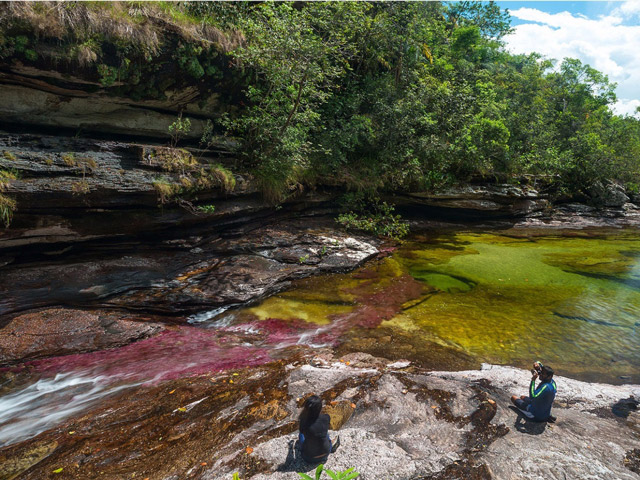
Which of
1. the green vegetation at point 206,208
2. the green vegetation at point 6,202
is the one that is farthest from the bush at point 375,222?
the green vegetation at point 6,202

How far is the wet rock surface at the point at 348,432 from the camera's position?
386cm

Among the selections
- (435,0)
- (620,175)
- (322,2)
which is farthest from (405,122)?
(620,175)

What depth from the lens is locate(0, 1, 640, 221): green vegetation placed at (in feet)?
29.3

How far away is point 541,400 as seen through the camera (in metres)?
4.66

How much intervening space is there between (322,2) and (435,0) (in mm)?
21784

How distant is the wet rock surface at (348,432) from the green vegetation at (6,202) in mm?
5309

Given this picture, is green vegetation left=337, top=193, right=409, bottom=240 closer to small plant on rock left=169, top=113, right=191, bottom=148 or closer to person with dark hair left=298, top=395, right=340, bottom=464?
small plant on rock left=169, top=113, right=191, bottom=148

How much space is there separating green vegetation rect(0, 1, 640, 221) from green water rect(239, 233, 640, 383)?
443cm

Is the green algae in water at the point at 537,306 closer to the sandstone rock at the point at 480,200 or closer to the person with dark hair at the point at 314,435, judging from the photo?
the sandstone rock at the point at 480,200

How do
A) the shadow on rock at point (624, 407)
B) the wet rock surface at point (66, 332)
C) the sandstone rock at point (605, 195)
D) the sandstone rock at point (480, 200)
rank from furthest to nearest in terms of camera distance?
1. the sandstone rock at point (605, 195)
2. the sandstone rock at point (480, 200)
3. the wet rock surface at point (66, 332)
4. the shadow on rock at point (624, 407)

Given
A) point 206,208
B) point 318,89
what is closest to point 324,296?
point 206,208

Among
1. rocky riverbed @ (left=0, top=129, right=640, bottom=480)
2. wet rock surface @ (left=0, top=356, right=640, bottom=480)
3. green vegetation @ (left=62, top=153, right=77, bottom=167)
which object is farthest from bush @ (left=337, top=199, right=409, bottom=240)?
green vegetation @ (left=62, top=153, right=77, bottom=167)

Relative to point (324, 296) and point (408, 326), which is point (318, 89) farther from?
point (408, 326)

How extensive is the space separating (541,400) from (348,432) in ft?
9.41
